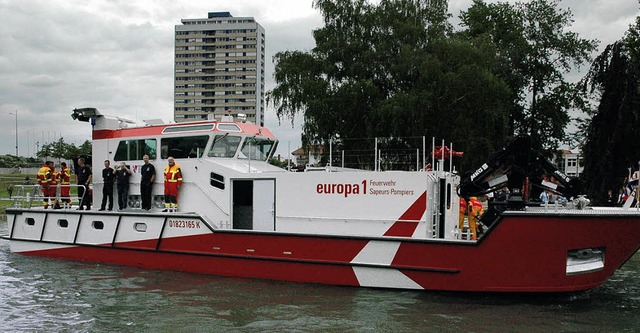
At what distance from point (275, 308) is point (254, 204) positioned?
2415 millimetres

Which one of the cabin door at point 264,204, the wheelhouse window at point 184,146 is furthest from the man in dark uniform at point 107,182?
the cabin door at point 264,204

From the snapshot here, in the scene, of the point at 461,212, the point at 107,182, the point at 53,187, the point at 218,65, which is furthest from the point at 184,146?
the point at 218,65

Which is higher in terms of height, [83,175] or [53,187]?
[83,175]

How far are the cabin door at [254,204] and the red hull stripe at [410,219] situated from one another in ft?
7.42

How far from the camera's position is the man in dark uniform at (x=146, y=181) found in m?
11.0

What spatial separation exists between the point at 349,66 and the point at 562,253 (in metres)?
17.0

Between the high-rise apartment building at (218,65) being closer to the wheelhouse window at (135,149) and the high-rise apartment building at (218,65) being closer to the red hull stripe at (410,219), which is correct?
the wheelhouse window at (135,149)

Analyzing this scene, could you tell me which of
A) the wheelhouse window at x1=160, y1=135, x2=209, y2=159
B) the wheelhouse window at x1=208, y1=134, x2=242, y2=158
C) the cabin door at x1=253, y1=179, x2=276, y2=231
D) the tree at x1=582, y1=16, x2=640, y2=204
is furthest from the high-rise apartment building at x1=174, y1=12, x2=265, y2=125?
the cabin door at x1=253, y1=179, x2=276, y2=231

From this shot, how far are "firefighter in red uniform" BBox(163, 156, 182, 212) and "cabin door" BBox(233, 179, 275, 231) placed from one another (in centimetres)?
120

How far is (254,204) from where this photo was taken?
33.1ft

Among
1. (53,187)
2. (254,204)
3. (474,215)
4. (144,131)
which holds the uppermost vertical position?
(144,131)

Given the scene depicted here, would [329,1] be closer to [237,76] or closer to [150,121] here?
[150,121]

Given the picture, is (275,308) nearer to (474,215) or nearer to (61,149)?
(474,215)

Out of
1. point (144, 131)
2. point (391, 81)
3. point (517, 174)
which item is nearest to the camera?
point (517, 174)
